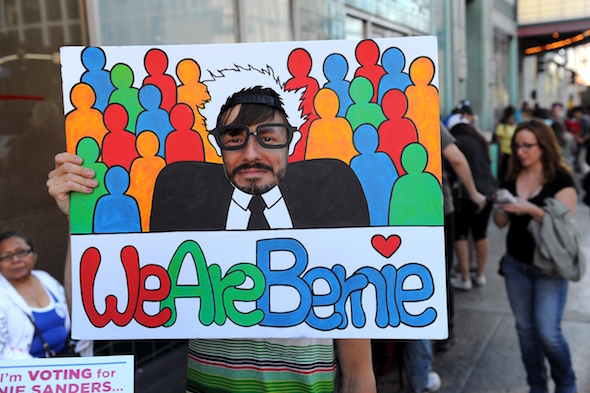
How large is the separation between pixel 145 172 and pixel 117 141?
0.13 metres

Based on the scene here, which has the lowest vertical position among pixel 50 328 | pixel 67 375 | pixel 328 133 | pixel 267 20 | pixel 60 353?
pixel 60 353

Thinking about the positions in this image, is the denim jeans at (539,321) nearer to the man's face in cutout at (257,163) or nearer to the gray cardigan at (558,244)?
the gray cardigan at (558,244)

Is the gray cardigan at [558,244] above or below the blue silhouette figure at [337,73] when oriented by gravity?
below

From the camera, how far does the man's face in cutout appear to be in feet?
5.67

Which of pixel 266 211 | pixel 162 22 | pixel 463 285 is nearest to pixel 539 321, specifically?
pixel 266 211

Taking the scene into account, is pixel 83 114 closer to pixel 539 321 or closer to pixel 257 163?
pixel 257 163

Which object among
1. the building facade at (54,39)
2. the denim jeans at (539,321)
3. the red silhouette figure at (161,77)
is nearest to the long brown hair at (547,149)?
the denim jeans at (539,321)

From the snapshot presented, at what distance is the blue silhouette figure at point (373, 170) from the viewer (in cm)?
173

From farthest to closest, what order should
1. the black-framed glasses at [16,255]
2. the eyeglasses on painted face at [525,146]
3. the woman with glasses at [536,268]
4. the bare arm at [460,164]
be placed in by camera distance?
the bare arm at [460,164]
the eyeglasses on painted face at [525,146]
the woman with glasses at [536,268]
the black-framed glasses at [16,255]

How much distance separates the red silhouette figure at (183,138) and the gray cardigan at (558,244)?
2.35 meters

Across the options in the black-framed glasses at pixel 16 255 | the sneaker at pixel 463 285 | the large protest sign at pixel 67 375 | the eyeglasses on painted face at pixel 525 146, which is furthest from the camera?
the sneaker at pixel 463 285

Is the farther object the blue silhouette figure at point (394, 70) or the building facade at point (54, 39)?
the building facade at point (54, 39)

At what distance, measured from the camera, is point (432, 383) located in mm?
4035

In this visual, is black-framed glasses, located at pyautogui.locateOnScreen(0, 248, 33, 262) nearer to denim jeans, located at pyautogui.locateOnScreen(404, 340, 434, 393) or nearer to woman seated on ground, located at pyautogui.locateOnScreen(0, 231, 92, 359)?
woman seated on ground, located at pyautogui.locateOnScreen(0, 231, 92, 359)
